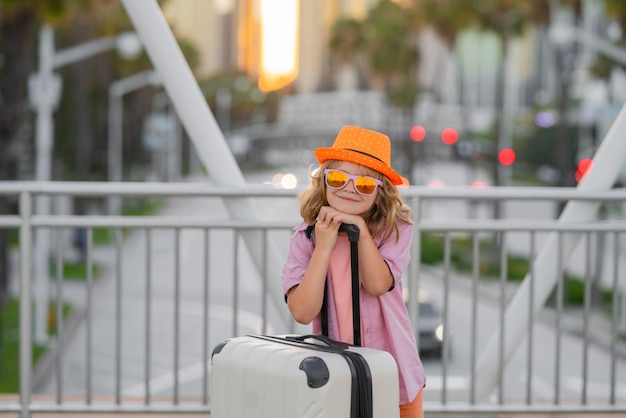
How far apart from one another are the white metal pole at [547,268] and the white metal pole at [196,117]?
3.50 ft

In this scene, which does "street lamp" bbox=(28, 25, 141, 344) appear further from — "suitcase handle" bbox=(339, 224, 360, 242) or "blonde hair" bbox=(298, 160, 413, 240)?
"suitcase handle" bbox=(339, 224, 360, 242)

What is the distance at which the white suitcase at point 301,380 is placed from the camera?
318cm

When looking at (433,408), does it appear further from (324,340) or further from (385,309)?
(324,340)

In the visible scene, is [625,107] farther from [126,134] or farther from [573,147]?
[573,147]

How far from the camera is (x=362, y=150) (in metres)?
3.53

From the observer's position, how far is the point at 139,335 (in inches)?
988

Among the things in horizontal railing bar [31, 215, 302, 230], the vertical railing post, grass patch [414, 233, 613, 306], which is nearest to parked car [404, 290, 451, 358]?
grass patch [414, 233, 613, 306]

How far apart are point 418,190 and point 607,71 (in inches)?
1355

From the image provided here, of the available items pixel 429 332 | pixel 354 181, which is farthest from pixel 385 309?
pixel 429 332

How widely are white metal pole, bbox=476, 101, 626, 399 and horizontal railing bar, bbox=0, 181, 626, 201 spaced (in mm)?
131

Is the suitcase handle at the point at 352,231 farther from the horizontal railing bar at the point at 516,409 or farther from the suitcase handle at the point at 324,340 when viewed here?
the horizontal railing bar at the point at 516,409

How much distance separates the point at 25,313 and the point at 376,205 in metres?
2.42

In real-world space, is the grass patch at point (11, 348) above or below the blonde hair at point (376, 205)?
below

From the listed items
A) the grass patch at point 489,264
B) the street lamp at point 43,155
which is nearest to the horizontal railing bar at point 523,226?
the street lamp at point 43,155
